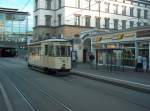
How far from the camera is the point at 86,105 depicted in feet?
41.1

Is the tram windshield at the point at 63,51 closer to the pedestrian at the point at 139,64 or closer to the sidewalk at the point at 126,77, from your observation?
the sidewalk at the point at 126,77

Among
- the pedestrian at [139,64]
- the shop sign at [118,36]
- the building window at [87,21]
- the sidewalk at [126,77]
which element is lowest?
the sidewalk at [126,77]

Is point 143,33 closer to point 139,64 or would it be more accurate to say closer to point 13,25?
point 139,64

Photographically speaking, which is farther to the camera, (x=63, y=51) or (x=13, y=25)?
(x=13, y=25)

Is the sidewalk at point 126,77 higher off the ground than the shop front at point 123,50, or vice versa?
the shop front at point 123,50

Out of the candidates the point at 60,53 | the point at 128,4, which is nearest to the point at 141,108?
the point at 60,53

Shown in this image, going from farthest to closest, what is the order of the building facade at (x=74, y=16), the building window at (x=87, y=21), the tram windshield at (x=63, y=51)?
the building window at (x=87, y=21)
the building facade at (x=74, y=16)
the tram windshield at (x=63, y=51)

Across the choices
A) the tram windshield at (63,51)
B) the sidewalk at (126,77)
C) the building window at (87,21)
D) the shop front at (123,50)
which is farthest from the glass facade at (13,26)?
the sidewalk at (126,77)

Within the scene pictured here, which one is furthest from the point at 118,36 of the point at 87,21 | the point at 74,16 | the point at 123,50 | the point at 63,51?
the point at 87,21

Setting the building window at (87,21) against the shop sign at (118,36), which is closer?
the shop sign at (118,36)

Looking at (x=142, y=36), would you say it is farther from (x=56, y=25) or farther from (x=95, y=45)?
(x=56, y=25)

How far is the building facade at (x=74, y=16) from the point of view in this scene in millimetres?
67438

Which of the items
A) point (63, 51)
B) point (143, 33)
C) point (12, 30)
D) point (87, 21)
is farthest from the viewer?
point (12, 30)

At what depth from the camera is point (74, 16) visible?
68.2 meters
